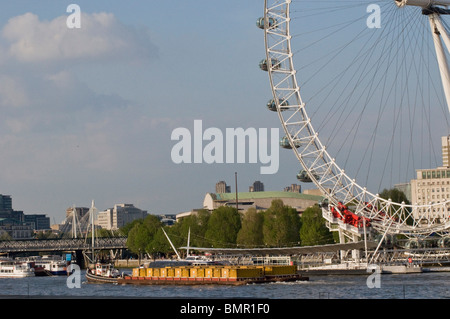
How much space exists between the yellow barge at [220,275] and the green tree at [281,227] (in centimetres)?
5708

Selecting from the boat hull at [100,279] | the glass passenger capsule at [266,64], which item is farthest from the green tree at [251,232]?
the glass passenger capsule at [266,64]

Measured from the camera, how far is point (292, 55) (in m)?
103

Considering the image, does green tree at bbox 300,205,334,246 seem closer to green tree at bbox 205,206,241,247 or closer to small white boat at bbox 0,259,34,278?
green tree at bbox 205,206,241,247

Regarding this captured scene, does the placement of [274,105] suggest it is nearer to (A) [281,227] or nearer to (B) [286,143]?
(B) [286,143]

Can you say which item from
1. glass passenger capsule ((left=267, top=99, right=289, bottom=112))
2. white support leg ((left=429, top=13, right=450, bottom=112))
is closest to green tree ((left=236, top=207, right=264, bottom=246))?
glass passenger capsule ((left=267, top=99, right=289, bottom=112))

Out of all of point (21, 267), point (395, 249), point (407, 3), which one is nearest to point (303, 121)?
point (395, 249)

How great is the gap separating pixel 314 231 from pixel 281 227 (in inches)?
307

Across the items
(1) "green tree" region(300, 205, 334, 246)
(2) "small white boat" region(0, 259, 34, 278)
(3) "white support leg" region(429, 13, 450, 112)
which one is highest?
(3) "white support leg" region(429, 13, 450, 112)

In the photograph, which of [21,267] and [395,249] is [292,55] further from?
[21,267]

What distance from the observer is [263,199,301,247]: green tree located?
158m

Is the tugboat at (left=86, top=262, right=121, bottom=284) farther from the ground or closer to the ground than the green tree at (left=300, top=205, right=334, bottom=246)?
closer to the ground

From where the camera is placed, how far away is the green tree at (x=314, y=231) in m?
152

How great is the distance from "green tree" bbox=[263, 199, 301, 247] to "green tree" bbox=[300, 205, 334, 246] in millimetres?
2115
